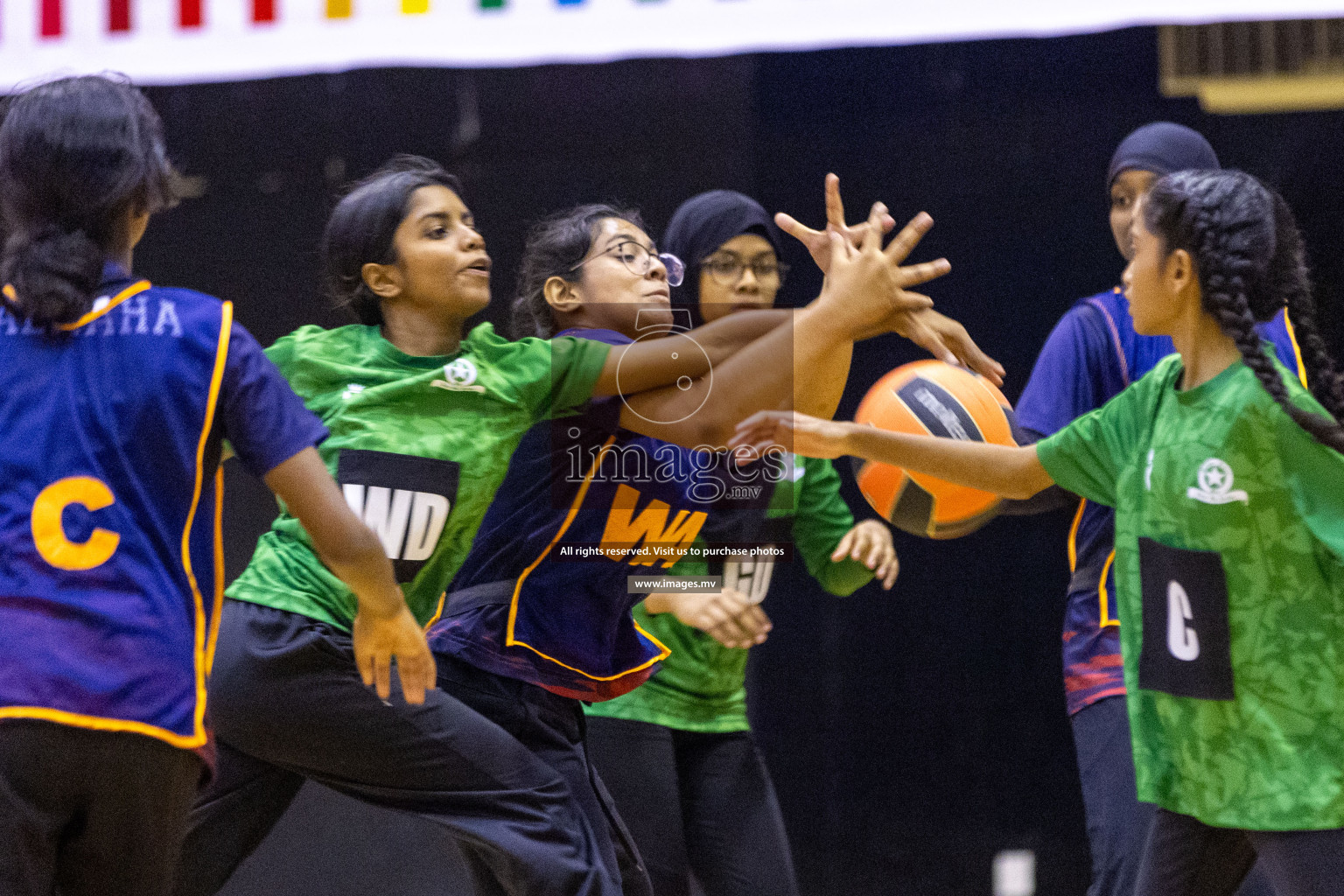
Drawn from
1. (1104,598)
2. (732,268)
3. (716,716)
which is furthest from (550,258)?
(1104,598)

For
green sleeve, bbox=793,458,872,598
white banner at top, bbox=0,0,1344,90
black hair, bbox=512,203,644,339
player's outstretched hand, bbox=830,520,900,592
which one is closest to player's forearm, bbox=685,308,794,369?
black hair, bbox=512,203,644,339

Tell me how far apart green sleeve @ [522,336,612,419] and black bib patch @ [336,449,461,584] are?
0.23m

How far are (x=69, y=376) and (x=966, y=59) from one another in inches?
133

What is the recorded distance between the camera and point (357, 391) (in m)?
2.86

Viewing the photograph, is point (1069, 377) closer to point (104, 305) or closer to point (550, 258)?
point (550, 258)

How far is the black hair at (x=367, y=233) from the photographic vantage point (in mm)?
3111

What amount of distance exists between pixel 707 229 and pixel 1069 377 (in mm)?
1136

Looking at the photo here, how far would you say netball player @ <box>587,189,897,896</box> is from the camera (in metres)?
3.29

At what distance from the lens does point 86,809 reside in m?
1.95

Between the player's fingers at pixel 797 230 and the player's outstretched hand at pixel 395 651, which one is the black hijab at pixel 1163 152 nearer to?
the player's fingers at pixel 797 230

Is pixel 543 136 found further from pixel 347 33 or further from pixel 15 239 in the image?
pixel 15 239

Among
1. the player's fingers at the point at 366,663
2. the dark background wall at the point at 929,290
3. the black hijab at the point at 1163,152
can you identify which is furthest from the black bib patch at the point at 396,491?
the dark background wall at the point at 929,290

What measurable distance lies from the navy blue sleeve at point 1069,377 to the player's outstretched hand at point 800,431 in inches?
35.8

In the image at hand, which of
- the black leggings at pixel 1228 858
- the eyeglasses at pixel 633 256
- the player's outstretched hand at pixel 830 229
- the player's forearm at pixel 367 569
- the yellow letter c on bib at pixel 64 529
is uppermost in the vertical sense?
the player's outstretched hand at pixel 830 229
